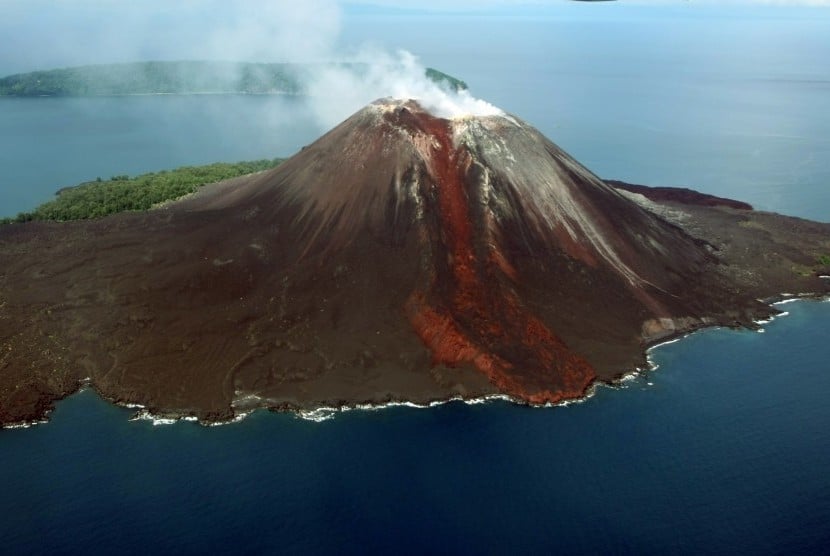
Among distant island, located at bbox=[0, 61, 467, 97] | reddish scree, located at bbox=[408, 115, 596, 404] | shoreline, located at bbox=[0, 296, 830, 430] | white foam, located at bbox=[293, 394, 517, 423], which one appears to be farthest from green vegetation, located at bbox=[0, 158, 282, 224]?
distant island, located at bbox=[0, 61, 467, 97]

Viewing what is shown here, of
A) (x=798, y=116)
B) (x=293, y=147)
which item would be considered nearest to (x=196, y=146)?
(x=293, y=147)

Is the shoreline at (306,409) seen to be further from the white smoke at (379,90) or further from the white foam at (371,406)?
the white smoke at (379,90)

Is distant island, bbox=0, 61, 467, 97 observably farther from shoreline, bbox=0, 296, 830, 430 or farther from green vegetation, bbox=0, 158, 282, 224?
shoreline, bbox=0, 296, 830, 430

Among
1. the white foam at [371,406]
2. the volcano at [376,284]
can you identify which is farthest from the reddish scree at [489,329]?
the white foam at [371,406]

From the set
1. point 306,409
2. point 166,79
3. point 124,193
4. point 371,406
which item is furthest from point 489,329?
point 166,79

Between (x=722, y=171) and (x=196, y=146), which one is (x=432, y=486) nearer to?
(x=722, y=171)

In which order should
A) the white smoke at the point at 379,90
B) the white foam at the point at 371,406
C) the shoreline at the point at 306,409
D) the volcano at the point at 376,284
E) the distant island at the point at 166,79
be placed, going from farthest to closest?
the distant island at the point at 166,79, the white smoke at the point at 379,90, the volcano at the point at 376,284, the white foam at the point at 371,406, the shoreline at the point at 306,409

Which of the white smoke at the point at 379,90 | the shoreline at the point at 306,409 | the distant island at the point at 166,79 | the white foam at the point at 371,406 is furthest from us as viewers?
the distant island at the point at 166,79
